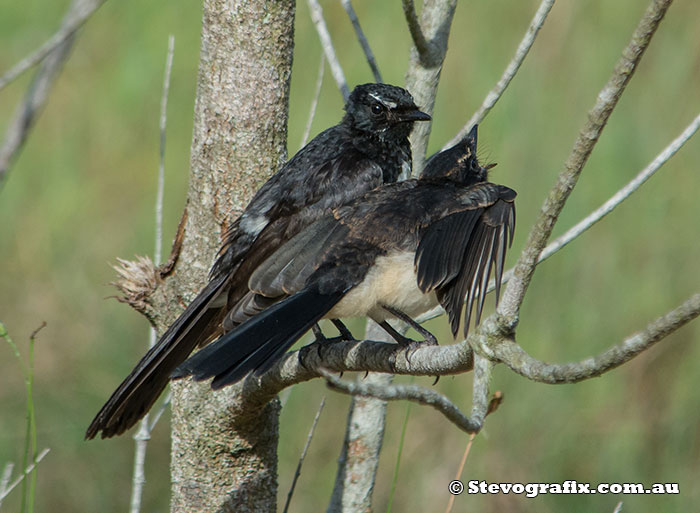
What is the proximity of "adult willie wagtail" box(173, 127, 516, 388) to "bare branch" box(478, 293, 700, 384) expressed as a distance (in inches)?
28.5

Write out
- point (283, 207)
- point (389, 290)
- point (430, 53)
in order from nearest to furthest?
point (389, 290) → point (430, 53) → point (283, 207)

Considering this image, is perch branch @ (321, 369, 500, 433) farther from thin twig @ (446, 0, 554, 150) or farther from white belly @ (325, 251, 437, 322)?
thin twig @ (446, 0, 554, 150)

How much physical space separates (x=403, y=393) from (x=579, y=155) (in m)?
0.64

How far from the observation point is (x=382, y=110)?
379 centimetres

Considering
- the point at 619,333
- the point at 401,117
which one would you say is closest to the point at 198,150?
the point at 401,117

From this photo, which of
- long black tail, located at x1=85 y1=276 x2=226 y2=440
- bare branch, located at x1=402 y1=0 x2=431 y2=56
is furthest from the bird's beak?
long black tail, located at x1=85 y1=276 x2=226 y2=440

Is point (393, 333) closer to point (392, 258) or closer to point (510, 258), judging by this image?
point (392, 258)

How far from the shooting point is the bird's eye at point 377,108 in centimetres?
379

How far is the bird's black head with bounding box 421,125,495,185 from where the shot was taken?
315cm

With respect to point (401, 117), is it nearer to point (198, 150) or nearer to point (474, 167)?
point (474, 167)

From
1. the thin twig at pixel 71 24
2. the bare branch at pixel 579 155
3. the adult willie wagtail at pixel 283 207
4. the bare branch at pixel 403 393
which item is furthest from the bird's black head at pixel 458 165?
the thin twig at pixel 71 24

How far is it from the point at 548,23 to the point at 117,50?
3.69m

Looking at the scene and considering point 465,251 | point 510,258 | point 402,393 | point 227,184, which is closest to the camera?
point 402,393

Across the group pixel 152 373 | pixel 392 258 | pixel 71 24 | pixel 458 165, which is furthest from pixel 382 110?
pixel 71 24
